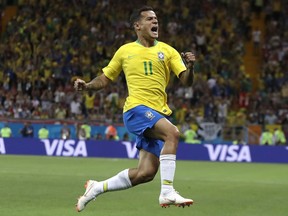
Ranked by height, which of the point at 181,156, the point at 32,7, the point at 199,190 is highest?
the point at 32,7

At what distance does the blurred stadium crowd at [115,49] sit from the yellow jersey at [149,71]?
19209 mm

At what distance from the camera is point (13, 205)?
11.2m

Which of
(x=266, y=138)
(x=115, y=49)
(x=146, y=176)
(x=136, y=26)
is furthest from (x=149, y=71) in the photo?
(x=115, y=49)

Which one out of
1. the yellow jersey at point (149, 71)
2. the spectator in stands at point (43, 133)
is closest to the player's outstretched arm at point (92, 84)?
the yellow jersey at point (149, 71)

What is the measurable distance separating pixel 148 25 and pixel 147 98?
89 cm

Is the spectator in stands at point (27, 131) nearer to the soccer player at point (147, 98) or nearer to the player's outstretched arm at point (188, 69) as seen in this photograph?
the soccer player at point (147, 98)

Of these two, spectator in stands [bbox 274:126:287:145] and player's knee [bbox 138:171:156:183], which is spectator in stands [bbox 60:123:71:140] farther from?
player's knee [bbox 138:171:156:183]

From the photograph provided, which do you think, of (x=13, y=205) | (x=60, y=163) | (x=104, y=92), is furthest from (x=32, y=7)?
(x=13, y=205)

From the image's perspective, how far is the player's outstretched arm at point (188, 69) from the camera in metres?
9.23

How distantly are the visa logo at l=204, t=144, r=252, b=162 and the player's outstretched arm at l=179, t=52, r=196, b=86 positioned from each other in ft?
58.0

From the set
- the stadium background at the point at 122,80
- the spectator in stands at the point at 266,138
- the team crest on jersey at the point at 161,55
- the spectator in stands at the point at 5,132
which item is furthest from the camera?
the spectator in stands at the point at 5,132

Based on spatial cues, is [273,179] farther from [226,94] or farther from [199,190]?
[226,94]

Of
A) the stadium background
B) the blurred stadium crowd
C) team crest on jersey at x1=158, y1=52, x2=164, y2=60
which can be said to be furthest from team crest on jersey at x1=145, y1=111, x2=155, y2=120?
the blurred stadium crowd

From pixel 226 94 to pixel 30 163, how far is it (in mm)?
10027
